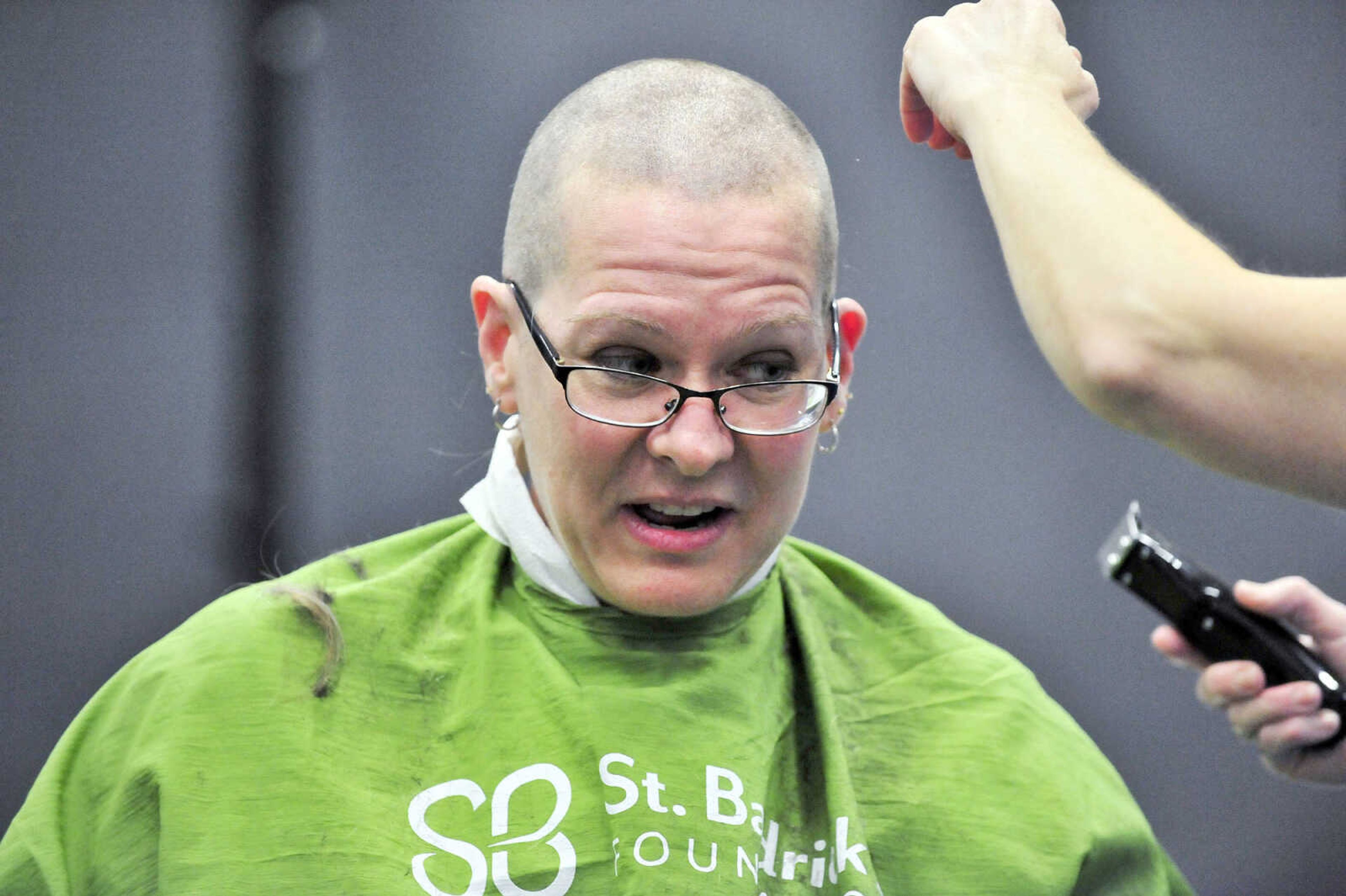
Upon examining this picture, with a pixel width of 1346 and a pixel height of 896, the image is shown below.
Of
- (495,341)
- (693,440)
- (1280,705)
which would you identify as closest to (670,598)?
(693,440)

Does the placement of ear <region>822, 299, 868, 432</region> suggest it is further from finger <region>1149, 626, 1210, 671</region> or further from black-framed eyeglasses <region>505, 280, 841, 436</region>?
finger <region>1149, 626, 1210, 671</region>

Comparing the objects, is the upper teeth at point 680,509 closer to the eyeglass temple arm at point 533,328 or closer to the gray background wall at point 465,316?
the eyeglass temple arm at point 533,328

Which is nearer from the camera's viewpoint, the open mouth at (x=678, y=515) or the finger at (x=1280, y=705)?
the finger at (x=1280, y=705)

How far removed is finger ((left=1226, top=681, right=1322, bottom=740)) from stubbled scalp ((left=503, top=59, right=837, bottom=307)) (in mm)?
736

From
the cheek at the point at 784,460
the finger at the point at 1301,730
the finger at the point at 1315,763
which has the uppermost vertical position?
the cheek at the point at 784,460

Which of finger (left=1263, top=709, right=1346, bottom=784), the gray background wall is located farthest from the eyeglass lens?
the gray background wall

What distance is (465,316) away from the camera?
290 centimetres

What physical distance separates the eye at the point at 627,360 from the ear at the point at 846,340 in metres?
0.31

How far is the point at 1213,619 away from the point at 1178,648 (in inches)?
2.0

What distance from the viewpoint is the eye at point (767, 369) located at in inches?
69.2

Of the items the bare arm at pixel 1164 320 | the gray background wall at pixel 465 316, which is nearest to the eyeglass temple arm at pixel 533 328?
the bare arm at pixel 1164 320

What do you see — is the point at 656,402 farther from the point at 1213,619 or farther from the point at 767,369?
the point at 1213,619

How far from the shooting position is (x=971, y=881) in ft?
5.83

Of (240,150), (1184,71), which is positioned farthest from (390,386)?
(1184,71)
